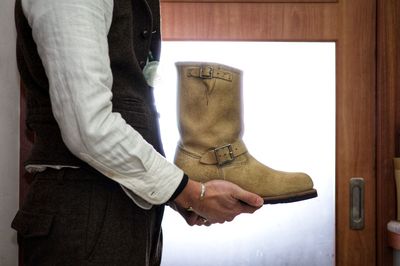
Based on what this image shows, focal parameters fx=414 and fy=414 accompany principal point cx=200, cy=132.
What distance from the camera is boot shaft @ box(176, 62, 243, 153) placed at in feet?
2.56

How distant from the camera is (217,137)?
792 millimetres

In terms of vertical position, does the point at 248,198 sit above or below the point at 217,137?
below

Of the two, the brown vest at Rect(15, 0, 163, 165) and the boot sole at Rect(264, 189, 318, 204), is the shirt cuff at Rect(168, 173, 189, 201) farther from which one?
the boot sole at Rect(264, 189, 318, 204)

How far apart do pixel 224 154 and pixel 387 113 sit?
0.82 meters

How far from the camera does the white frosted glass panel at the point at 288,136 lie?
1.39 metres

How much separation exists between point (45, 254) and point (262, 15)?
104 cm

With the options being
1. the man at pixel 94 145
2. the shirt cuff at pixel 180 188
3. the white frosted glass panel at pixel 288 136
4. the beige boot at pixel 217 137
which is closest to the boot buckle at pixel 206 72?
the beige boot at pixel 217 137

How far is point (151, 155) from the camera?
0.63m

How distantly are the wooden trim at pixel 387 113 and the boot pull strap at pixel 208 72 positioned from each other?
81 centimetres

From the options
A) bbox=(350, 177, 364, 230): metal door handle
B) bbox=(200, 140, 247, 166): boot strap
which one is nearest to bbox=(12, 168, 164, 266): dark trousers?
bbox=(200, 140, 247, 166): boot strap

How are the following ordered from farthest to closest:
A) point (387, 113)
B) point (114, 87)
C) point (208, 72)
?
1. point (387, 113)
2. point (208, 72)
3. point (114, 87)

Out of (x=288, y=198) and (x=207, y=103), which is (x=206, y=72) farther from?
(x=288, y=198)

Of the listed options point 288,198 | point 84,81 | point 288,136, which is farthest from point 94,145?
point 288,136

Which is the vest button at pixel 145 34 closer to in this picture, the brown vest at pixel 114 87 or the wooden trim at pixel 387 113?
the brown vest at pixel 114 87
